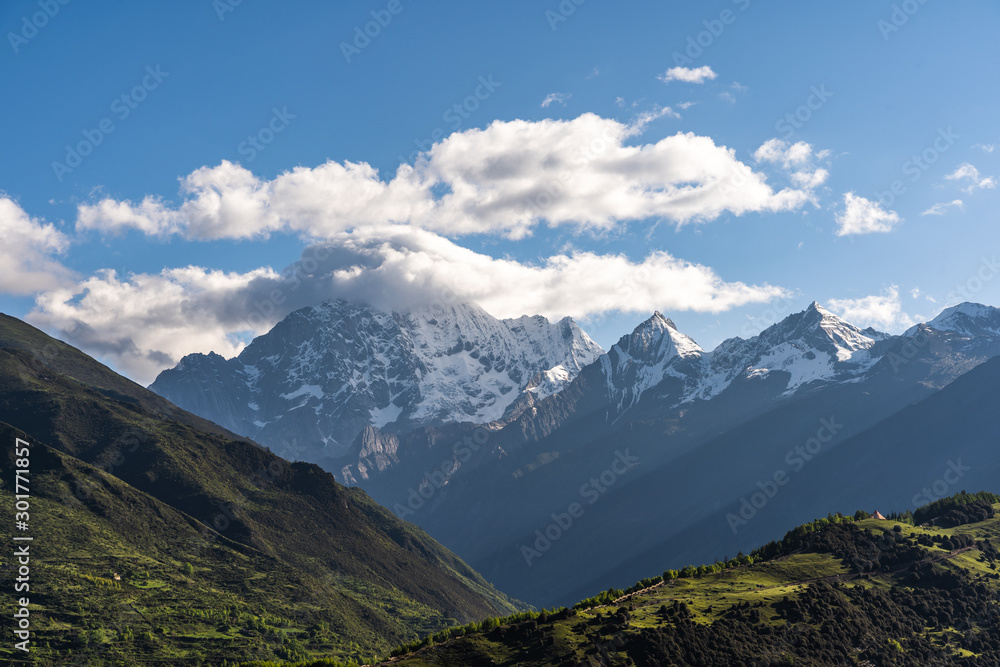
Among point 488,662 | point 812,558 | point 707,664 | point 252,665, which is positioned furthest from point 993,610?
point 252,665

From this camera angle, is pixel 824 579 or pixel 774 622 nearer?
pixel 774 622

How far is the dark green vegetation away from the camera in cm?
14275

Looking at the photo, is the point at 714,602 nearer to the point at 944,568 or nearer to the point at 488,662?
the point at 488,662

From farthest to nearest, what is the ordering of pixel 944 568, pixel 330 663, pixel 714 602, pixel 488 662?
pixel 944 568 < pixel 714 602 < pixel 330 663 < pixel 488 662

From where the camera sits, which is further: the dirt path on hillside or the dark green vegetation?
the dirt path on hillside

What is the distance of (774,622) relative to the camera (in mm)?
160375

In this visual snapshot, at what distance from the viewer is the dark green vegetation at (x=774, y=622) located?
14275 centimetres

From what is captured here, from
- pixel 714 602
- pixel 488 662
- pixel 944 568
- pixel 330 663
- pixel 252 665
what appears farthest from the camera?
pixel 944 568

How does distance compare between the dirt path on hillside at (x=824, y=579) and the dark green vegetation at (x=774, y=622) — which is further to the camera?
the dirt path on hillside at (x=824, y=579)

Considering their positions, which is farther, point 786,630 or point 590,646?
point 786,630

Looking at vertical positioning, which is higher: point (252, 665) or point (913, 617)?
point (252, 665)

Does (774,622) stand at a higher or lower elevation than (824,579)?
lower

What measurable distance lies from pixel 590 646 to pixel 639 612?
66.9ft

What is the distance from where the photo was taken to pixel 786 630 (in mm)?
158250
